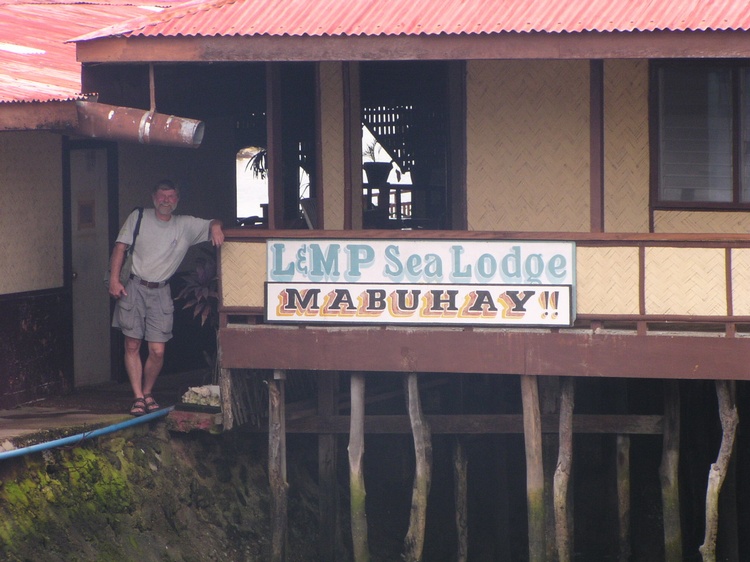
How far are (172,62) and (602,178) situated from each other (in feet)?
10.6

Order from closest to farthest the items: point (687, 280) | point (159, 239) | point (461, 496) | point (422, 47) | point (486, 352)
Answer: point (422, 47) < point (687, 280) < point (486, 352) < point (159, 239) < point (461, 496)

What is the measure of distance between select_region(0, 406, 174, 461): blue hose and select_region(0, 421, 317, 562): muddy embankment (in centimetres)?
8

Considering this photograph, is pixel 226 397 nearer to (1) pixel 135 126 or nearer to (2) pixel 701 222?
(1) pixel 135 126

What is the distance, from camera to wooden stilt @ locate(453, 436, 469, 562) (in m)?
11.3

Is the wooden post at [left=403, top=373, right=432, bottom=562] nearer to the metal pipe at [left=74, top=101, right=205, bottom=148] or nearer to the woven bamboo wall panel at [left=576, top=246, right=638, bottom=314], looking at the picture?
the woven bamboo wall panel at [left=576, top=246, right=638, bottom=314]

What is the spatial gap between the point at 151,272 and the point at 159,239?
27cm

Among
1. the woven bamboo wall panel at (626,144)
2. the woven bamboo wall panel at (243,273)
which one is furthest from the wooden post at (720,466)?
the woven bamboo wall panel at (243,273)

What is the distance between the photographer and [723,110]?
10.0 metres

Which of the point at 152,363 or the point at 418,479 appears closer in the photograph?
the point at 418,479

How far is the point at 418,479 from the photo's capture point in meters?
10.4

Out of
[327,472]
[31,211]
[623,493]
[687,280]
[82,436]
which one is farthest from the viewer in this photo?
[327,472]

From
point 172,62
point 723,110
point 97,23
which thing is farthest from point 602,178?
point 97,23

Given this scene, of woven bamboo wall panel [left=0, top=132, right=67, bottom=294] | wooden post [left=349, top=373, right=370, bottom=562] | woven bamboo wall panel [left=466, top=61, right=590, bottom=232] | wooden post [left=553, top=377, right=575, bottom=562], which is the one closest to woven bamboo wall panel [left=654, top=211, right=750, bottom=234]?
woven bamboo wall panel [left=466, top=61, right=590, bottom=232]

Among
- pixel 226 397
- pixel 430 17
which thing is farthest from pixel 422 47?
pixel 226 397
